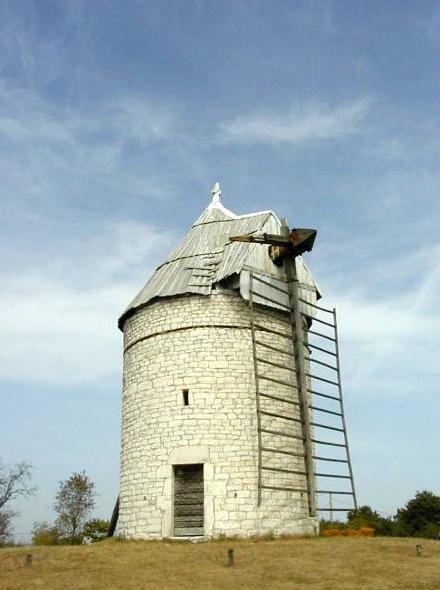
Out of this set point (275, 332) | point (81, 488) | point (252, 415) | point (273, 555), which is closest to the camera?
point (273, 555)

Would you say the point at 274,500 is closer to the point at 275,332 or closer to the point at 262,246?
the point at 275,332

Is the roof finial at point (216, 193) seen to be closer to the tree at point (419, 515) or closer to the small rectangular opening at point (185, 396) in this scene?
the small rectangular opening at point (185, 396)

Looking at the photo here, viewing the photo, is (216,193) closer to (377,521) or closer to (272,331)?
(272,331)

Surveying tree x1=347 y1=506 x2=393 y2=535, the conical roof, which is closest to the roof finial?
the conical roof

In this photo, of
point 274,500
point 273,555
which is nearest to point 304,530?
point 274,500

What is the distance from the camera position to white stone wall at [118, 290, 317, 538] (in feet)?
51.0

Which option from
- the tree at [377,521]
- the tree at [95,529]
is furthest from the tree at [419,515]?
the tree at [95,529]

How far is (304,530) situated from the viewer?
631 inches

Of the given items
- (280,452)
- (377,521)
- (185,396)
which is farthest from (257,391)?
(377,521)

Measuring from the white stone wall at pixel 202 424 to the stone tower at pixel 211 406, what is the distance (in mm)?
26

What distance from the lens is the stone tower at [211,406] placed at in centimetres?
1562

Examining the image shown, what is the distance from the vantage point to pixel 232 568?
11.6m

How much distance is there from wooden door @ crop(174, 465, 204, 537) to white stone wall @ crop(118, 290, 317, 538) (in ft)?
0.91

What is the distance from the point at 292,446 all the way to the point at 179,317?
4503 mm
